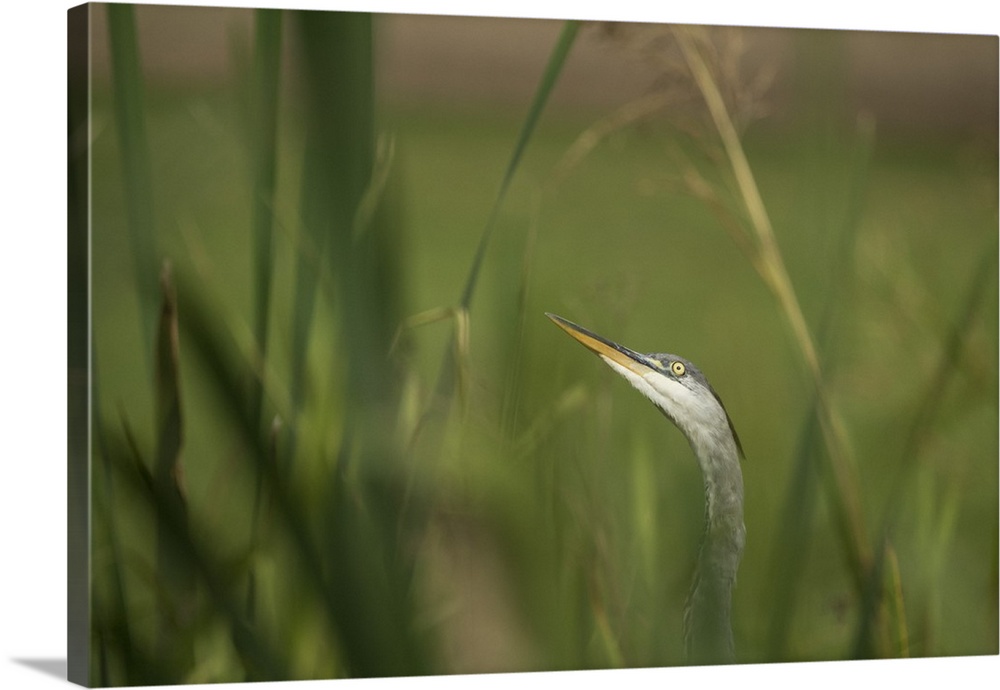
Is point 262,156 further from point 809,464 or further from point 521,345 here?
point 809,464

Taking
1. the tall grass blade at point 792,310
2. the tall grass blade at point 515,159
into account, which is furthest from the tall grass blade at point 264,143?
the tall grass blade at point 792,310

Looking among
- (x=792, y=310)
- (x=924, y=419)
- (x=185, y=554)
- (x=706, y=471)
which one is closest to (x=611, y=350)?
(x=706, y=471)

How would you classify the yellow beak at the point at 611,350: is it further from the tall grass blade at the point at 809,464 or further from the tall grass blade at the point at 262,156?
the tall grass blade at the point at 262,156

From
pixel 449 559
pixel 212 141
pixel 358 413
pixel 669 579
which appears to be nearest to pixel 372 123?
pixel 212 141

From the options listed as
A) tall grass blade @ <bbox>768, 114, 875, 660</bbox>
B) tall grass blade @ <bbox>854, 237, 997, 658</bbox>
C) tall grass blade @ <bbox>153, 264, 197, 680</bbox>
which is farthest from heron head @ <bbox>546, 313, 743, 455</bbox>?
tall grass blade @ <bbox>153, 264, 197, 680</bbox>

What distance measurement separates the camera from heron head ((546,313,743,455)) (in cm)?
471

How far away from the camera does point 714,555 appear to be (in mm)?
4754

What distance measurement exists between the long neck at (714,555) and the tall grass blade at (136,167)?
4.79 ft

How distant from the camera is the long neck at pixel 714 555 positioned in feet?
15.6

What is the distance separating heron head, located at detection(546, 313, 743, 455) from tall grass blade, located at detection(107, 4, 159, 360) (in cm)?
111

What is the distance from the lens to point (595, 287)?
4.70 metres

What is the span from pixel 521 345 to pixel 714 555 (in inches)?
30.1

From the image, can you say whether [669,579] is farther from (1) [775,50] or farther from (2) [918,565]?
(1) [775,50]

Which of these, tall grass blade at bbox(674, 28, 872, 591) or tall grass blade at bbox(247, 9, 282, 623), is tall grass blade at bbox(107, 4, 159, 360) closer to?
tall grass blade at bbox(247, 9, 282, 623)
